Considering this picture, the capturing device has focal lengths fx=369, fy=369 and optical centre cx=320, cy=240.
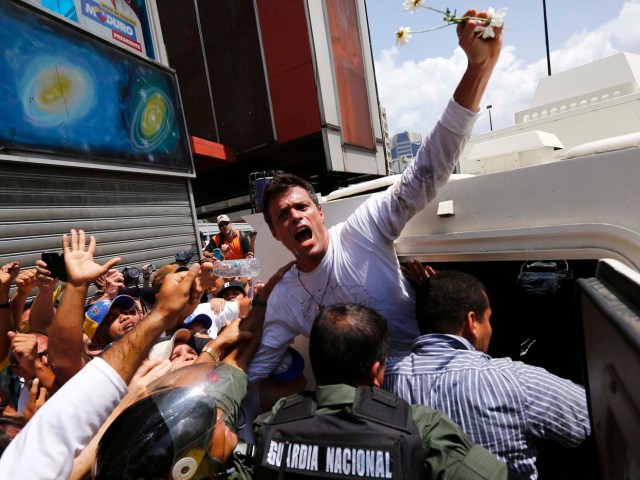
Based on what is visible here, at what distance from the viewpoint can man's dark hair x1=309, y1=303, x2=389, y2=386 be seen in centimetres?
107

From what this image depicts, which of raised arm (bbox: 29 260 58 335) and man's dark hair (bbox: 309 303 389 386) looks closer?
man's dark hair (bbox: 309 303 389 386)

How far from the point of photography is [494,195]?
53.1 inches

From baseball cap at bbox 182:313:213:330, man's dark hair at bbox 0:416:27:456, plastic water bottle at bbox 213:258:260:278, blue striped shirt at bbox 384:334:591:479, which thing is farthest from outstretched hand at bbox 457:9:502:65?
plastic water bottle at bbox 213:258:260:278

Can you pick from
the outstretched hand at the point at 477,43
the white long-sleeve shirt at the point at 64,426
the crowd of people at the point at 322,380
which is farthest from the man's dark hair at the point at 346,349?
the outstretched hand at the point at 477,43

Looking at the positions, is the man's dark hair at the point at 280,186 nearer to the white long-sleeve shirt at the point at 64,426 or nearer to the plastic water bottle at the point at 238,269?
the white long-sleeve shirt at the point at 64,426

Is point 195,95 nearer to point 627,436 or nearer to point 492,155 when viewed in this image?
point 492,155

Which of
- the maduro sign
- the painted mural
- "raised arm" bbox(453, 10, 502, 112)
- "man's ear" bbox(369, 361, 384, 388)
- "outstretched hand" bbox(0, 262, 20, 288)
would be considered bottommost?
"man's ear" bbox(369, 361, 384, 388)

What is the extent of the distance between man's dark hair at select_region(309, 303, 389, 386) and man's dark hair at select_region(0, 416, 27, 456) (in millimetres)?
999

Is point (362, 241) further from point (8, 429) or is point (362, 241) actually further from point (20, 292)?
point (20, 292)

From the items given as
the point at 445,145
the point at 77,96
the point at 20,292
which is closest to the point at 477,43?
the point at 445,145

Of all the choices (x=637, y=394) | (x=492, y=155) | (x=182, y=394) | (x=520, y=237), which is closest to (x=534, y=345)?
(x=492, y=155)

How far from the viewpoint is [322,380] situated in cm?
110

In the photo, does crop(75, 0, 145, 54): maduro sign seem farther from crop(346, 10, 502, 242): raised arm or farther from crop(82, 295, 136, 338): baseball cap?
crop(346, 10, 502, 242): raised arm

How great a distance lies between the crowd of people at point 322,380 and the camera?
0.90 meters
